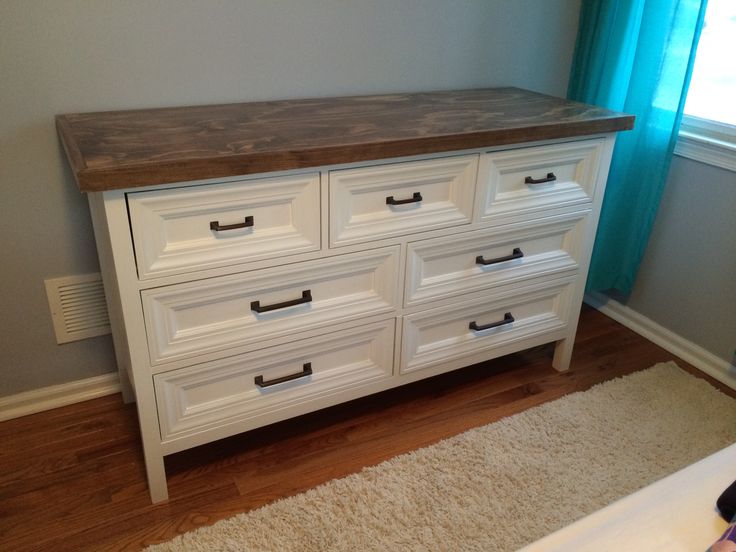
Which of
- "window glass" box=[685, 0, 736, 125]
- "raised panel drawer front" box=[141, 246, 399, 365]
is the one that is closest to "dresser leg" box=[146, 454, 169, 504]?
"raised panel drawer front" box=[141, 246, 399, 365]

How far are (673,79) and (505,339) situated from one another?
1051 millimetres

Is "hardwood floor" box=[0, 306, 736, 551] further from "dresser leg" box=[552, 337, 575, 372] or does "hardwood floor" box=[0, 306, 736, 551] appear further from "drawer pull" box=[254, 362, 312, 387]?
"drawer pull" box=[254, 362, 312, 387]

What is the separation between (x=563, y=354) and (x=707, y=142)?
0.89m

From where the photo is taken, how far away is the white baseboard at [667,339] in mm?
2219

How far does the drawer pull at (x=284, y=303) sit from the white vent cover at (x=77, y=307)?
0.64 metres

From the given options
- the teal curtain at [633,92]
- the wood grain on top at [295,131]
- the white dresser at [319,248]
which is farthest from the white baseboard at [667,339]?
the wood grain on top at [295,131]

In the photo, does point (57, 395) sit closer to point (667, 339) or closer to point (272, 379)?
point (272, 379)

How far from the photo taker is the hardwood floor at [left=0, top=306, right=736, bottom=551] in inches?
62.1

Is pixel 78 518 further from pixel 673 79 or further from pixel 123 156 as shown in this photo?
pixel 673 79

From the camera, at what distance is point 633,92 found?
7.16ft

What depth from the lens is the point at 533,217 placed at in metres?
1.87

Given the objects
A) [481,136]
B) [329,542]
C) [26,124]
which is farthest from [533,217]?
[26,124]

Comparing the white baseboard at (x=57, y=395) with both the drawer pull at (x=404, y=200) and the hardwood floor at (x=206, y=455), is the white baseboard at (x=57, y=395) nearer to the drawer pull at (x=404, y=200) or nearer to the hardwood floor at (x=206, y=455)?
the hardwood floor at (x=206, y=455)

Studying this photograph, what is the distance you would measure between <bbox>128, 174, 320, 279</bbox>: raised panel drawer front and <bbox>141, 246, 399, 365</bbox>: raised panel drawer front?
57 millimetres
